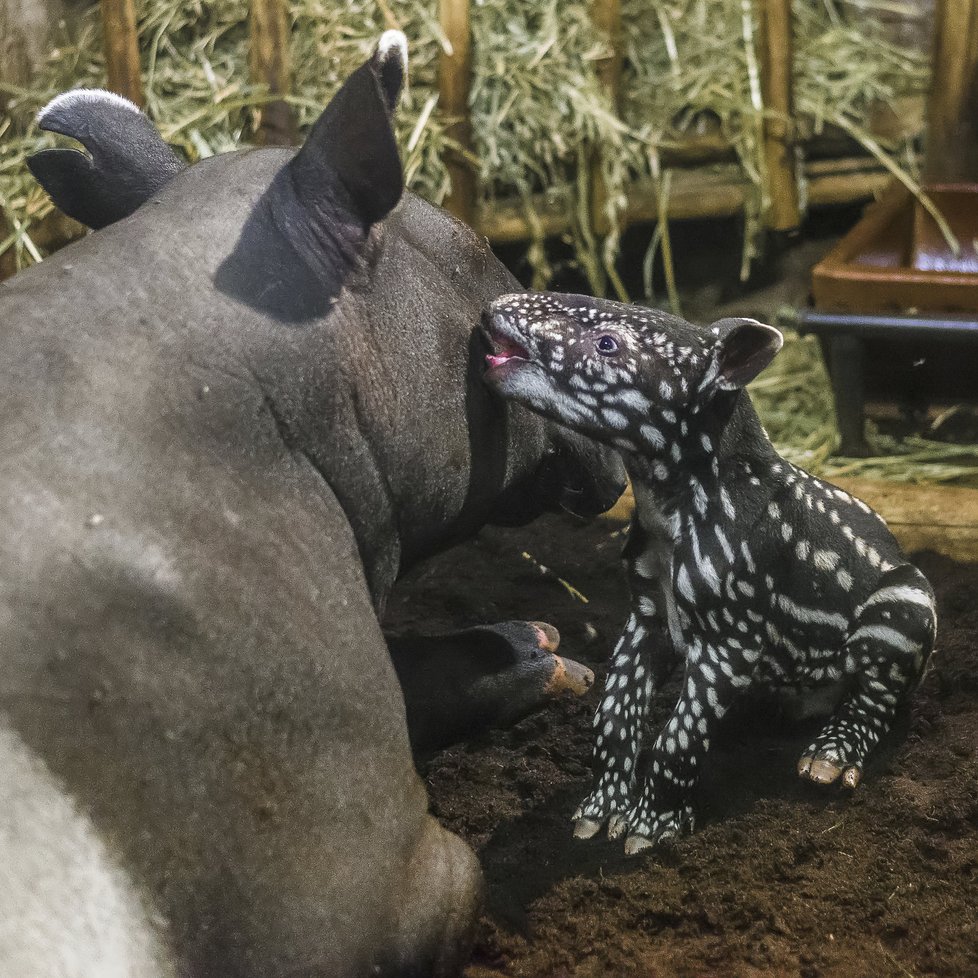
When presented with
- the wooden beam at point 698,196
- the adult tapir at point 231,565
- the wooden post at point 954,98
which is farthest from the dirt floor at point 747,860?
the wooden post at point 954,98

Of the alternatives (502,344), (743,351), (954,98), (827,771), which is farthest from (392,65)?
(954,98)

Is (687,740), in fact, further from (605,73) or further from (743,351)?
(605,73)

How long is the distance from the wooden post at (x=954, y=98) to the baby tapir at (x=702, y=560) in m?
2.97

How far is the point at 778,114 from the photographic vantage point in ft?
18.1

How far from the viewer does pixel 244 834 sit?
2170mm

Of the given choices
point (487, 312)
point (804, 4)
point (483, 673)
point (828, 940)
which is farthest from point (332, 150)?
point (804, 4)

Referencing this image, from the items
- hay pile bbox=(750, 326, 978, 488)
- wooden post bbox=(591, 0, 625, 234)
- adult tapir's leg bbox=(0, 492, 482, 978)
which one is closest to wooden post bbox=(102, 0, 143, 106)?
wooden post bbox=(591, 0, 625, 234)

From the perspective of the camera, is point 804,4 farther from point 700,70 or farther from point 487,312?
point 487,312

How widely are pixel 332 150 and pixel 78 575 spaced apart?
0.90 m

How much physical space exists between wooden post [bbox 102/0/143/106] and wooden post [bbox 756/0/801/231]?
236 cm

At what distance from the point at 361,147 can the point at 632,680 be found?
1277mm

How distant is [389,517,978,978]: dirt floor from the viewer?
101 inches

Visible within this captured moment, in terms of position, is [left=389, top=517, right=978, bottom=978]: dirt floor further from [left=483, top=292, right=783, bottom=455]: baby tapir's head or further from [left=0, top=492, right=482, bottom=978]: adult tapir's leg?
[left=483, top=292, right=783, bottom=455]: baby tapir's head

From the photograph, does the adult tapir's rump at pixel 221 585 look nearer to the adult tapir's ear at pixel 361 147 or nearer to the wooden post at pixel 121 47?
the adult tapir's ear at pixel 361 147
